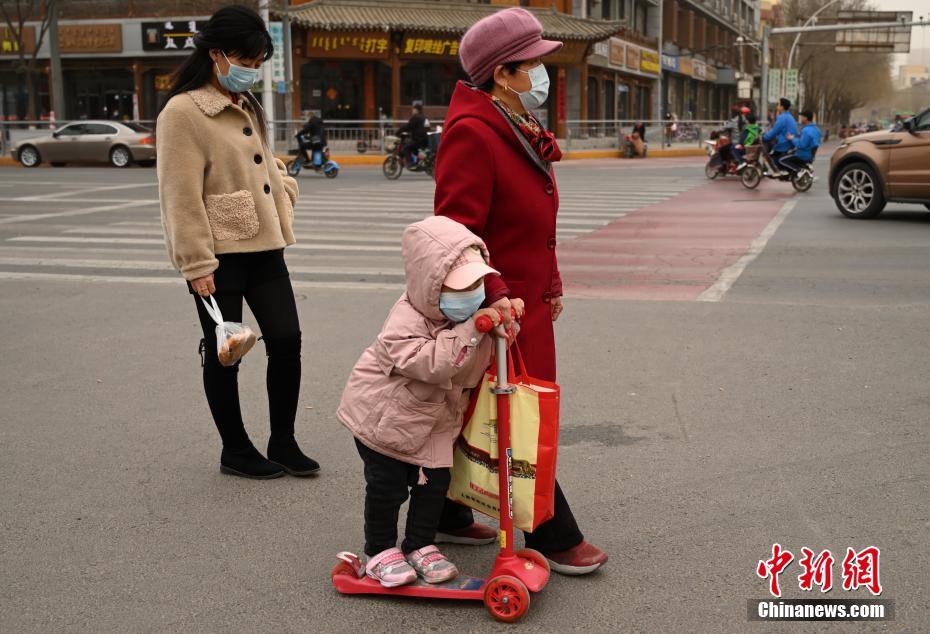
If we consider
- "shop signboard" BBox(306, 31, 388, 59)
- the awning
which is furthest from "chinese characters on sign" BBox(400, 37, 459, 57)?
"shop signboard" BBox(306, 31, 388, 59)

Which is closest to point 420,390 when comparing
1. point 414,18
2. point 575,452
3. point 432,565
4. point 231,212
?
point 432,565

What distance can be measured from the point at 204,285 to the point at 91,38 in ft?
126

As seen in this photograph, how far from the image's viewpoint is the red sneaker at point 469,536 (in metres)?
3.59

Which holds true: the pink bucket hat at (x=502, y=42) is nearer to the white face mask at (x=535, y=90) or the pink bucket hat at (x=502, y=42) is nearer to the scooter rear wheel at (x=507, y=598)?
the white face mask at (x=535, y=90)

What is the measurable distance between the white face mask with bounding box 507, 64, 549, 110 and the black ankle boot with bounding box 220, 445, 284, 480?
196 cm

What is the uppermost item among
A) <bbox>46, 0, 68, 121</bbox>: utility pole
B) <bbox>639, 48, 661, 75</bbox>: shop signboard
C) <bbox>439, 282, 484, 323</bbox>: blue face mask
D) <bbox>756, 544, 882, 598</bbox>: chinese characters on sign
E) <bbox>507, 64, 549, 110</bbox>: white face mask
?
<bbox>639, 48, 661, 75</bbox>: shop signboard

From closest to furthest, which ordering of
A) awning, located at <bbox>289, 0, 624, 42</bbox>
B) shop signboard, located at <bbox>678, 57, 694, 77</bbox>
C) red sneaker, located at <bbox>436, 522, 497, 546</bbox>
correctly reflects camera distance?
1. red sneaker, located at <bbox>436, 522, 497, 546</bbox>
2. awning, located at <bbox>289, 0, 624, 42</bbox>
3. shop signboard, located at <bbox>678, 57, 694, 77</bbox>

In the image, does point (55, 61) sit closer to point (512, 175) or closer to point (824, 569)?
point (512, 175)

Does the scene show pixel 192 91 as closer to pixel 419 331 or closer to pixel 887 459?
pixel 419 331

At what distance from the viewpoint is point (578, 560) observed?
131 inches

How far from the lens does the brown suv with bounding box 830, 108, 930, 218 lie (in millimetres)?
13234

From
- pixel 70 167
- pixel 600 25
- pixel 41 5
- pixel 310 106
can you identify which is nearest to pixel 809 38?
pixel 600 25

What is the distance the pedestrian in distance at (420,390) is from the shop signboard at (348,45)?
118ft

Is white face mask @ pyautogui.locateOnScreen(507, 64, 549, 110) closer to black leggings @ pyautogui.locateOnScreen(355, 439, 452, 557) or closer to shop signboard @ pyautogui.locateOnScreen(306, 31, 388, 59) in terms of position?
black leggings @ pyautogui.locateOnScreen(355, 439, 452, 557)
